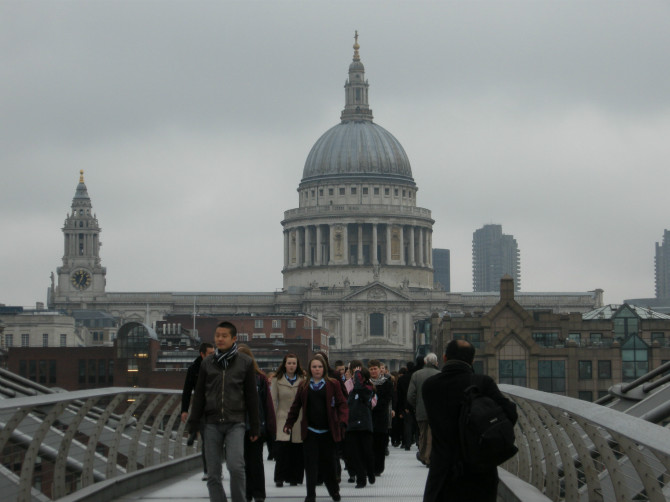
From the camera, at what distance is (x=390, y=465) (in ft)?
97.0

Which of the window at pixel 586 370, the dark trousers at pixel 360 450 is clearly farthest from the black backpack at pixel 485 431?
the window at pixel 586 370

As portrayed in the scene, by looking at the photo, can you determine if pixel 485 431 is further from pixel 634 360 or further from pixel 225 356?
pixel 634 360

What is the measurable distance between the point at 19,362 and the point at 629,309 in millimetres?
38834

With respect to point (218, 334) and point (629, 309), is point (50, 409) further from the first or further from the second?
point (629, 309)

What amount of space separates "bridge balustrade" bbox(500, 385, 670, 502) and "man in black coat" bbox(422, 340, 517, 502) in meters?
1.03

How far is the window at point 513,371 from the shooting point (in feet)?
285

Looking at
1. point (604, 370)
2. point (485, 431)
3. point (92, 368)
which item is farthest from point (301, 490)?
point (92, 368)

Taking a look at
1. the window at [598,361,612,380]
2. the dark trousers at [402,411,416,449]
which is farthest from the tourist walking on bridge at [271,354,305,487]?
the window at [598,361,612,380]

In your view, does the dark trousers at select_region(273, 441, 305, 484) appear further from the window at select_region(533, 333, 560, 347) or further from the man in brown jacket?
the window at select_region(533, 333, 560, 347)

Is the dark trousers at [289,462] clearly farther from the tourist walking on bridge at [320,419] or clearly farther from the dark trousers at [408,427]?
the dark trousers at [408,427]

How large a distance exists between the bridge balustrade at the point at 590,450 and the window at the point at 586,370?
202ft

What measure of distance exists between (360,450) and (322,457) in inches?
118

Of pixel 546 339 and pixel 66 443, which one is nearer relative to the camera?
pixel 66 443

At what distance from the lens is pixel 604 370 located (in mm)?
85812
